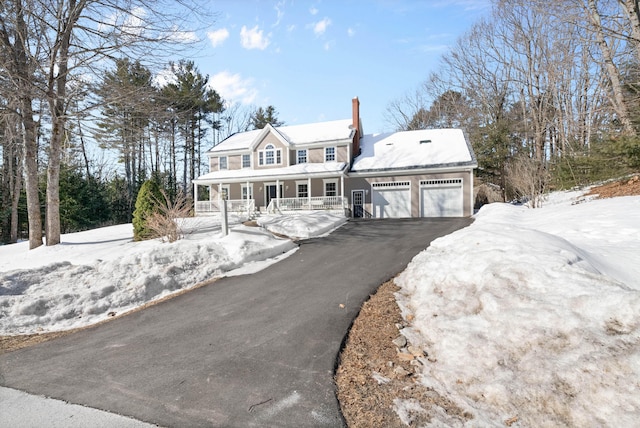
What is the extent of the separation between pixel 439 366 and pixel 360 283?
3115 mm

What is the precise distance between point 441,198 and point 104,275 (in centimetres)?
1668

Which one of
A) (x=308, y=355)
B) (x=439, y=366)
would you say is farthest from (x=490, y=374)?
(x=308, y=355)

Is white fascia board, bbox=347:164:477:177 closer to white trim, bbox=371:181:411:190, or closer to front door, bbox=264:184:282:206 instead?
white trim, bbox=371:181:411:190

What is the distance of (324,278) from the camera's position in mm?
6723

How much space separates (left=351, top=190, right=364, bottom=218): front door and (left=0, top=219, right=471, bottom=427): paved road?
1279 centimetres

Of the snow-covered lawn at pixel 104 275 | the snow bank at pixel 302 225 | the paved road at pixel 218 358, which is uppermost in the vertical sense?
the snow bank at pixel 302 225

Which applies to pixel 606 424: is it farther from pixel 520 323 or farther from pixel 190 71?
pixel 190 71

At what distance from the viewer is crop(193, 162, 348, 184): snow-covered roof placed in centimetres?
1914

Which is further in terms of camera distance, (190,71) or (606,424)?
(190,71)

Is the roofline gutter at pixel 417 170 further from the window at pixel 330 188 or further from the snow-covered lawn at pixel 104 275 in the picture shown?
the snow-covered lawn at pixel 104 275

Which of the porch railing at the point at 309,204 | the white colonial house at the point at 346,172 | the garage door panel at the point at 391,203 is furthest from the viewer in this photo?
the garage door panel at the point at 391,203

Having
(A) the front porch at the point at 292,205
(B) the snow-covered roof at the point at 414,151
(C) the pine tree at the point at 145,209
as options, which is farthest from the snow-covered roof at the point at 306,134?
(C) the pine tree at the point at 145,209

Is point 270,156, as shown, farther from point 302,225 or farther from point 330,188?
point 302,225

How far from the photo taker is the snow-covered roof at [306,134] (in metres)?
21.6
